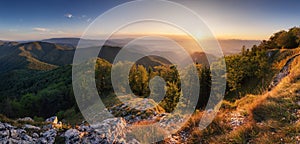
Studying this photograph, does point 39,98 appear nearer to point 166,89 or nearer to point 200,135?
point 166,89

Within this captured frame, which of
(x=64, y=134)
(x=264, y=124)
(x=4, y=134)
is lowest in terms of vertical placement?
(x=64, y=134)

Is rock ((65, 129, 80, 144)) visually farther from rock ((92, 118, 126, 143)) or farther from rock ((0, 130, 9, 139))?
rock ((0, 130, 9, 139))

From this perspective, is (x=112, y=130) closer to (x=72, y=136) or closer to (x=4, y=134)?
(x=72, y=136)

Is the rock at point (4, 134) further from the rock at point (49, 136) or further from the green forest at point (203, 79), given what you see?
the green forest at point (203, 79)

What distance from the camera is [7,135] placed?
7.73 m

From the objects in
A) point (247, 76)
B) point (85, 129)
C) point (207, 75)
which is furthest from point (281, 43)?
point (85, 129)

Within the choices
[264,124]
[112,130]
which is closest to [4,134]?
[112,130]

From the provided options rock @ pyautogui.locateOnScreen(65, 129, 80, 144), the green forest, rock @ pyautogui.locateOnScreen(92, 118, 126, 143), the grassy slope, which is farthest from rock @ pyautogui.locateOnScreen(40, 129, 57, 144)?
the green forest

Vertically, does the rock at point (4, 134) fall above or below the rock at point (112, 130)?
above

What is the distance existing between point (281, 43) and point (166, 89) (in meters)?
45.2

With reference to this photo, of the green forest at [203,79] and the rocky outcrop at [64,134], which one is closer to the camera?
the rocky outcrop at [64,134]

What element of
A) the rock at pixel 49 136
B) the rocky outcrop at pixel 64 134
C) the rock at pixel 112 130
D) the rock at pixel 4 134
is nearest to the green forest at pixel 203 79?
the rock at pixel 112 130

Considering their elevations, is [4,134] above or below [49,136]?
above

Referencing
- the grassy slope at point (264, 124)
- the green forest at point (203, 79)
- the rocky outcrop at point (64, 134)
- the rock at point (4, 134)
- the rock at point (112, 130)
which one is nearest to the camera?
the grassy slope at point (264, 124)
